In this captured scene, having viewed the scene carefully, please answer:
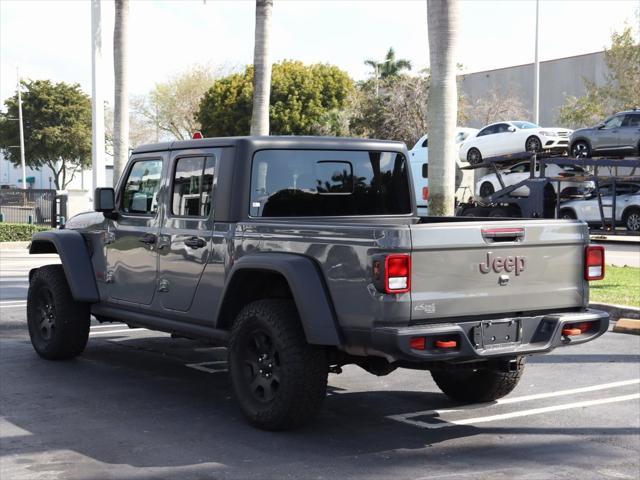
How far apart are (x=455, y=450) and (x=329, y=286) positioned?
4.48 ft

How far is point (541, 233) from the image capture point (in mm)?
6234

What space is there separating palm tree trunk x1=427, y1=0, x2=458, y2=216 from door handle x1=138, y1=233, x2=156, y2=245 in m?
7.59

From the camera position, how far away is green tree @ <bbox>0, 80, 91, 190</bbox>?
6300 cm

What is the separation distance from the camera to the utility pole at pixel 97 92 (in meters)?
25.6

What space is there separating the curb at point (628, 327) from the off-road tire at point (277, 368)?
6.05m

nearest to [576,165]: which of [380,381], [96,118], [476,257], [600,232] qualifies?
[600,232]

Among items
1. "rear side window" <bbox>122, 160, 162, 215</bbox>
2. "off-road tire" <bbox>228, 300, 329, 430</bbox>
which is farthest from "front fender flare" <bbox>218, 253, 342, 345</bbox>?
"rear side window" <bbox>122, 160, 162, 215</bbox>

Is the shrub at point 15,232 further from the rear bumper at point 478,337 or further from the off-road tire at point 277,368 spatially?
the rear bumper at point 478,337

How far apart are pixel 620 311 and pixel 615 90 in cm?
2996

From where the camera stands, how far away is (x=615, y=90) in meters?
39.8

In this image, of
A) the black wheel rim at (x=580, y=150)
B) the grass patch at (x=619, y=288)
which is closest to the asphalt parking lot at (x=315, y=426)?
the grass patch at (x=619, y=288)

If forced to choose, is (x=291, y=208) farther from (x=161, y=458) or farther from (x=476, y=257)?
(x=161, y=458)

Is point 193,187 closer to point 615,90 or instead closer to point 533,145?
point 533,145

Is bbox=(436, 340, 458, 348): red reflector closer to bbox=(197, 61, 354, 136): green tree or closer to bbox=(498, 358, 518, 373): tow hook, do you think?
bbox=(498, 358, 518, 373): tow hook
